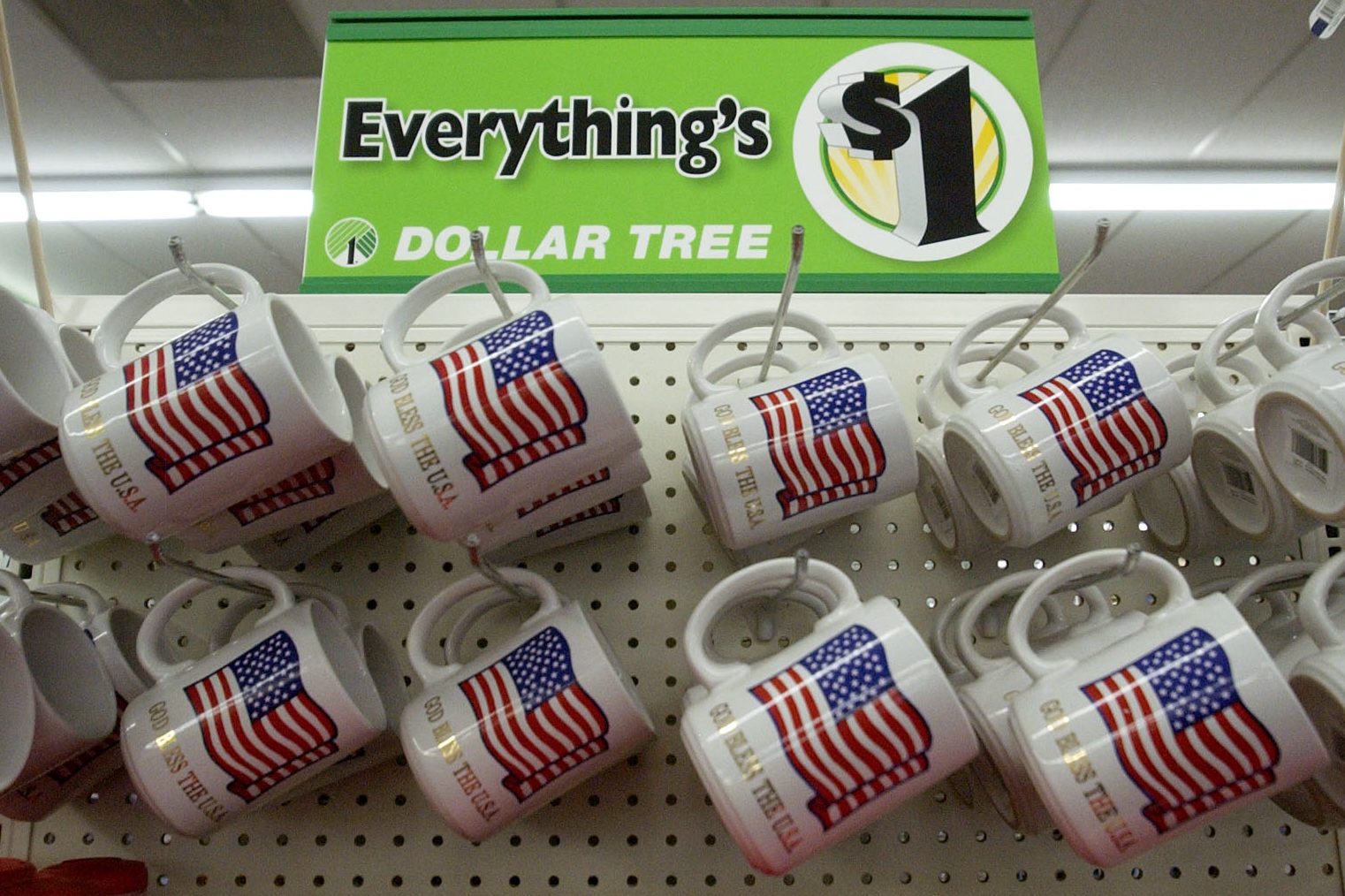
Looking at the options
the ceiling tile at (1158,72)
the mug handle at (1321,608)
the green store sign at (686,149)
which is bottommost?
the mug handle at (1321,608)

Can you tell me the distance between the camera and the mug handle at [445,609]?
757mm

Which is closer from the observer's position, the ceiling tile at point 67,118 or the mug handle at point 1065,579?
the mug handle at point 1065,579

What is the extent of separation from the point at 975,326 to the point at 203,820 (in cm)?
72

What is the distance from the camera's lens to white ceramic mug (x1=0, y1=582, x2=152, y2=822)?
0.80 m

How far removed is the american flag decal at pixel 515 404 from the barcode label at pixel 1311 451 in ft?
1.69

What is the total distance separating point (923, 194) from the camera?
3.34ft

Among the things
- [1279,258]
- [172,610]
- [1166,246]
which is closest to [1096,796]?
[172,610]

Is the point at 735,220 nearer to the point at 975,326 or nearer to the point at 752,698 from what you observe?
the point at 975,326

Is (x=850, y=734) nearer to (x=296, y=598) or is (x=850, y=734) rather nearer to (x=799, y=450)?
(x=799, y=450)

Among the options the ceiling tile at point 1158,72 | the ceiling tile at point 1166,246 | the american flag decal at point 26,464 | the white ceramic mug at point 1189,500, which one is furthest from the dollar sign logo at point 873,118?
the ceiling tile at point 1166,246

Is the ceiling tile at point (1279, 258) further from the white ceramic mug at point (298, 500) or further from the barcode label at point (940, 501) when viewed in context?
the white ceramic mug at point (298, 500)

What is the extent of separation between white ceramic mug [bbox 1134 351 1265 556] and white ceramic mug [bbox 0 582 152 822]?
35.1 inches

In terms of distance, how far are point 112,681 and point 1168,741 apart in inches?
31.5

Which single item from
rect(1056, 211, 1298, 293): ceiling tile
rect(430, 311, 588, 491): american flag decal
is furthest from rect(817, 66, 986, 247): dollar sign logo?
rect(1056, 211, 1298, 293): ceiling tile
